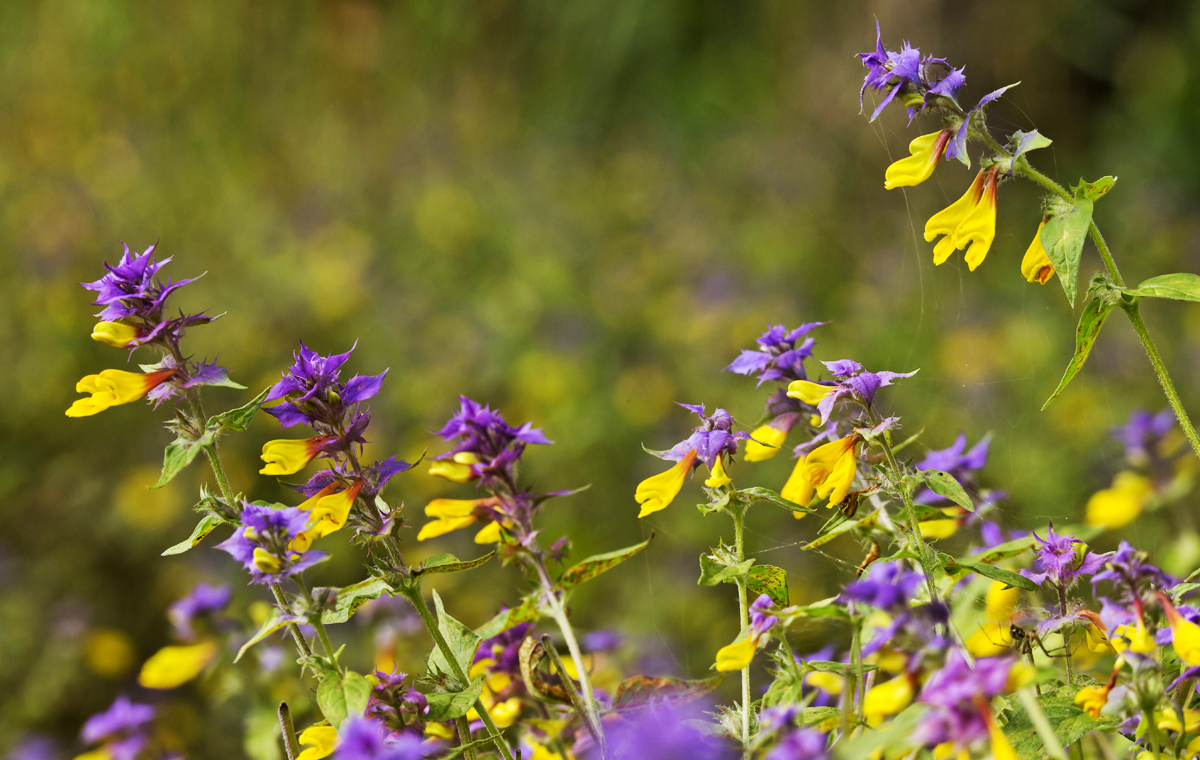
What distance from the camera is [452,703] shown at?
1.94ft

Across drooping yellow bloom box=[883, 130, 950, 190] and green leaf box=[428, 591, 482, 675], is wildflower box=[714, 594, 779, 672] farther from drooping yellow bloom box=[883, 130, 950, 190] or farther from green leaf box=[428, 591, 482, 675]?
drooping yellow bloom box=[883, 130, 950, 190]

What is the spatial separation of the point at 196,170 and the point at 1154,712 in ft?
14.4

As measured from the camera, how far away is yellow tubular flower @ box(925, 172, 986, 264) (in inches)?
28.1

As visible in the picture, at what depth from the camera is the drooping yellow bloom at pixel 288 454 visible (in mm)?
694

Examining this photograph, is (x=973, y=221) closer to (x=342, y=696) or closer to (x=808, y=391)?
(x=808, y=391)

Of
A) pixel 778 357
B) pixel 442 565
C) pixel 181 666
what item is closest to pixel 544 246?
pixel 181 666

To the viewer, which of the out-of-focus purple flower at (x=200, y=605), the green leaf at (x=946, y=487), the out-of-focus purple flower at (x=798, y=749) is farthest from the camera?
the out-of-focus purple flower at (x=200, y=605)

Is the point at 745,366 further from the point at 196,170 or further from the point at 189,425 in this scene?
the point at 196,170

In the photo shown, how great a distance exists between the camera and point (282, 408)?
26.1 inches

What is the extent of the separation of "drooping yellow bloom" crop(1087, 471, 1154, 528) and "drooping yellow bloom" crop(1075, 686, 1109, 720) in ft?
1.57

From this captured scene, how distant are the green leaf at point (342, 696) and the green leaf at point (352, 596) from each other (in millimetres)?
50

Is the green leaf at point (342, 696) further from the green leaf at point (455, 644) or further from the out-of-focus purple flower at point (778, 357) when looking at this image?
the out-of-focus purple flower at point (778, 357)

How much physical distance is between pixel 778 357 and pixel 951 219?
0.59ft

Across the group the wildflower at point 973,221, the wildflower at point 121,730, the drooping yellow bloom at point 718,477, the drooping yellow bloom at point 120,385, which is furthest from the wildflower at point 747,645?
the wildflower at point 121,730
